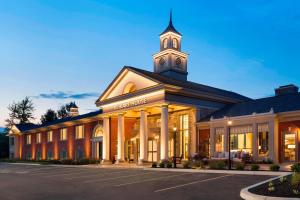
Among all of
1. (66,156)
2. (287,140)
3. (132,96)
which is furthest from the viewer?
(66,156)

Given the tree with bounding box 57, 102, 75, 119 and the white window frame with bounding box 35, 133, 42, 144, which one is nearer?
the white window frame with bounding box 35, 133, 42, 144

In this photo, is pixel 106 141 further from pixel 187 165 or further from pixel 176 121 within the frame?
pixel 187 165

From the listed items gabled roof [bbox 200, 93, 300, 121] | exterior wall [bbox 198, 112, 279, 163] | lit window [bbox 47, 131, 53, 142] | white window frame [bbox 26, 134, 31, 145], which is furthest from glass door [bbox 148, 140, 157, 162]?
white window frame [bbox 26, 134, 31, 145]

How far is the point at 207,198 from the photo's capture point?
44.0ft

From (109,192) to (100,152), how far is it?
32554 mm

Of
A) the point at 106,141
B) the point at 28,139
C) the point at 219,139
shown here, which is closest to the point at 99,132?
the point at 106,141

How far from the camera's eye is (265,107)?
1264 inches

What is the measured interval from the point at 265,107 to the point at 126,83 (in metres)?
15.5

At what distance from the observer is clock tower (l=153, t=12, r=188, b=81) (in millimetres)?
46438

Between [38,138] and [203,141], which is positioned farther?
[38,138]

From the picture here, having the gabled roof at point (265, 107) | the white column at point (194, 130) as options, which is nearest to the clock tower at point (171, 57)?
the white column at point (194, 130)

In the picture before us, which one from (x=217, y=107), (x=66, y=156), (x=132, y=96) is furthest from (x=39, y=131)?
(x=217, y=107)

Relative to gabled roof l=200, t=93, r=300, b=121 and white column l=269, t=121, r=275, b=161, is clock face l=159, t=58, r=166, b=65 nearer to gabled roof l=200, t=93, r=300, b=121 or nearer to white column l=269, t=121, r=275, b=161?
gabled roof l=200, t=93, r=300, b=121

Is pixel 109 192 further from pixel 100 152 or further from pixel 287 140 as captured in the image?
pixel 100 152
